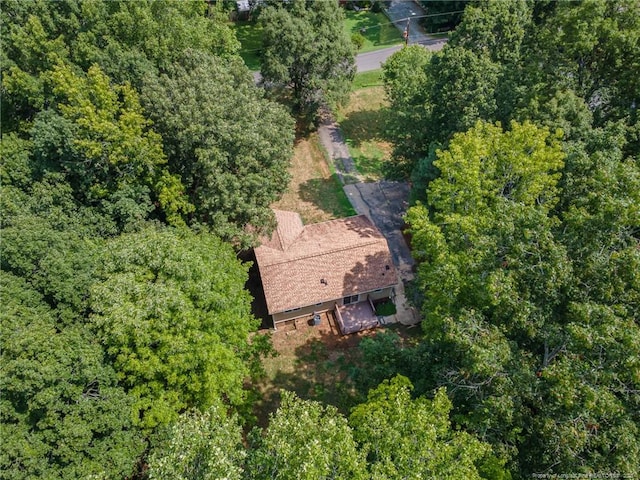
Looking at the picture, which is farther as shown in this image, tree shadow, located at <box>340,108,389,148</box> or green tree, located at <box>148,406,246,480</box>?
tree shadow, located at <box>340,108,389,148</box>

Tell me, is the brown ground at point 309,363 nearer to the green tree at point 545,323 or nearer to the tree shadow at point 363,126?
the green tree at point 545,323

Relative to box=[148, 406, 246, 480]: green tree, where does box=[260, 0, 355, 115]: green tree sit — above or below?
above

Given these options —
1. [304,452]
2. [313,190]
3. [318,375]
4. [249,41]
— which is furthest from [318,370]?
[249,41]

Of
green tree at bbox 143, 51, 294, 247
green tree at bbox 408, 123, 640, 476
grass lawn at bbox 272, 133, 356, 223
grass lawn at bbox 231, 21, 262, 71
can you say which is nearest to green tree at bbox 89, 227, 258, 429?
green tree at bbox 143, 51, 294, 247

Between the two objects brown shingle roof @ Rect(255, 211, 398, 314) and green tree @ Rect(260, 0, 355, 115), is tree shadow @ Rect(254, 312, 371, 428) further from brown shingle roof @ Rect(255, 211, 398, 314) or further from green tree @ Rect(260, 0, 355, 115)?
green tree @ Rect(260, 0, 355, 115)

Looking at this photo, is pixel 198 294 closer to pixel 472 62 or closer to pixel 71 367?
pixel 71 367
